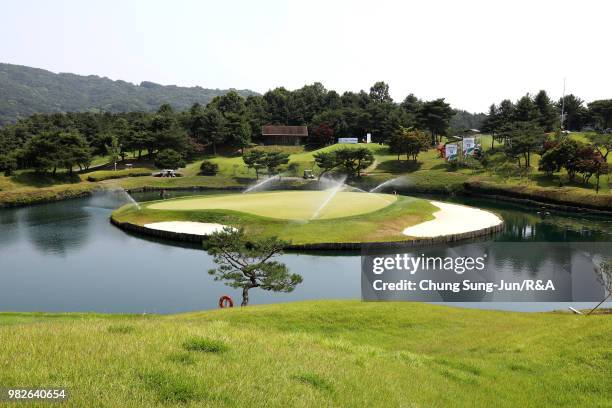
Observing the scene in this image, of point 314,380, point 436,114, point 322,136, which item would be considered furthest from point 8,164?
point 314,380

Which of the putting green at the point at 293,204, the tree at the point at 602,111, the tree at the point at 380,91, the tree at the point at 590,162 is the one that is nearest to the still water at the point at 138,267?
the putting green at the point at 293,204

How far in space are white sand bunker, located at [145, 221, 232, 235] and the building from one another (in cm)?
8370

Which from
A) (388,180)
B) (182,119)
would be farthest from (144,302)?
(182,119)

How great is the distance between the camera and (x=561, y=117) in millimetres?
126188

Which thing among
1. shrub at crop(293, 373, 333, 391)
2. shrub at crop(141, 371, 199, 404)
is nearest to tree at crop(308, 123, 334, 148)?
shrub at crop(293, 373, 333, 391)

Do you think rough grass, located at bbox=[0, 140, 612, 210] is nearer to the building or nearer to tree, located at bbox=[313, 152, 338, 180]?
tree, located at bbox=[313, 152, 338, 180]

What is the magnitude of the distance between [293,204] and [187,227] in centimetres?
1461

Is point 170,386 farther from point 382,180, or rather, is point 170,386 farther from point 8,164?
point 8,164

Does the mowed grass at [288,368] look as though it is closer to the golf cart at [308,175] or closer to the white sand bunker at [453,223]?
the white sand bunker at [453,223]

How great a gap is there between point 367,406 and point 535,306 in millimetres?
23926

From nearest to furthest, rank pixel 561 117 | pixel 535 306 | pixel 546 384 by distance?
pixel 546 384 < pixel 535 306 < pixel 561 117

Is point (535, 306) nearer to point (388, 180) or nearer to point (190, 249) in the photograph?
point (190, 249)

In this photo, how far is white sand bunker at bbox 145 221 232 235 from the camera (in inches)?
1895

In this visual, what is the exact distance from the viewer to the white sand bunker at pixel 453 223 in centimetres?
4709
